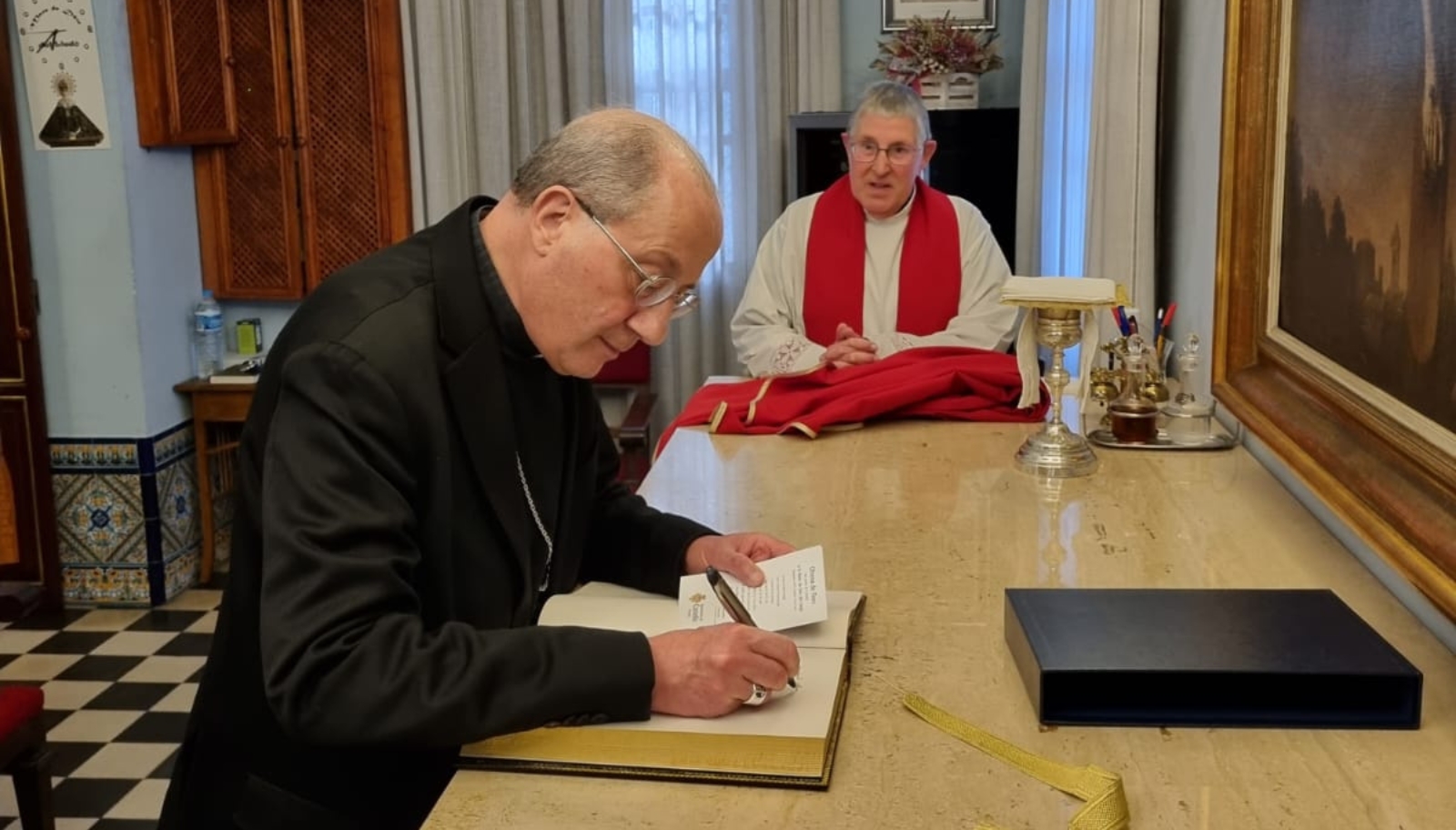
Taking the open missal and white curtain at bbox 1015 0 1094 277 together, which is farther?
white curtain at bbox 1015 0 1094 277

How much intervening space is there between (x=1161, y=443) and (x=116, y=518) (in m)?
3.40

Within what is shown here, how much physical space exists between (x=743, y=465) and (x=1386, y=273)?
3.81 feet

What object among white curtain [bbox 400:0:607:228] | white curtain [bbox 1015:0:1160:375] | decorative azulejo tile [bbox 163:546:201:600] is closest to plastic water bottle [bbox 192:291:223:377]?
decorative azulejo tile [bbox 163:546:201:600]

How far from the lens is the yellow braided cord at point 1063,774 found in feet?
3.80

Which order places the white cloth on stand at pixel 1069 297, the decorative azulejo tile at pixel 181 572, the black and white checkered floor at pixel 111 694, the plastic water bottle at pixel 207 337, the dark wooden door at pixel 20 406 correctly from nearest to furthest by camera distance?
1. the white cloth on stand at pixel 1069 297
2. the black and white checkered floor at pixel 111 694
3. the dark wooden door at pixel 20 406
4. the decorative azulejo tile at pixel 181 572
5. the plastic water bottle at pixel 207 337

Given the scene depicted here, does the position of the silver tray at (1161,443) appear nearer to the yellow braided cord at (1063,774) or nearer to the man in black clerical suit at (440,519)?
the man in black clerical suit at (440,519)

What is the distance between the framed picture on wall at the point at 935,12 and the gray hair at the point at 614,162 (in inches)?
142

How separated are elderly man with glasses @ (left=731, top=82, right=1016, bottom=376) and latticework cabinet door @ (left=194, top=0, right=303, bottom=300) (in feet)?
6.10

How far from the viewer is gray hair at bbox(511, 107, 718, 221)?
4.71 ft

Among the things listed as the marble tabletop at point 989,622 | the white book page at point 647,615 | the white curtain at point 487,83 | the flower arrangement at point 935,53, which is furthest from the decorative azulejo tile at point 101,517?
the white book page at point 647,615

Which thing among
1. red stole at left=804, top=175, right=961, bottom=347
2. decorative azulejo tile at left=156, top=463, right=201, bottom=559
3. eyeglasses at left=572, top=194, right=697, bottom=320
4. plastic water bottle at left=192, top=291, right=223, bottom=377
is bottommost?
decorative azulejo tile at left=156, top=463, right=201, bottom=559

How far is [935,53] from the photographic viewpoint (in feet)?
14.8

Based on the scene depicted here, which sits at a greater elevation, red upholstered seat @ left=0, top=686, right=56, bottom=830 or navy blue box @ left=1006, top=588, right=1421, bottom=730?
navy blue box @ left=1006, top=588, right=1421, bottom=730

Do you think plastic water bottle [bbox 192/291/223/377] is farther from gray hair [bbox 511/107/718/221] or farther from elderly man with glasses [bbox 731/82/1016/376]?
gray hair [bbox 511/107/718/221]
